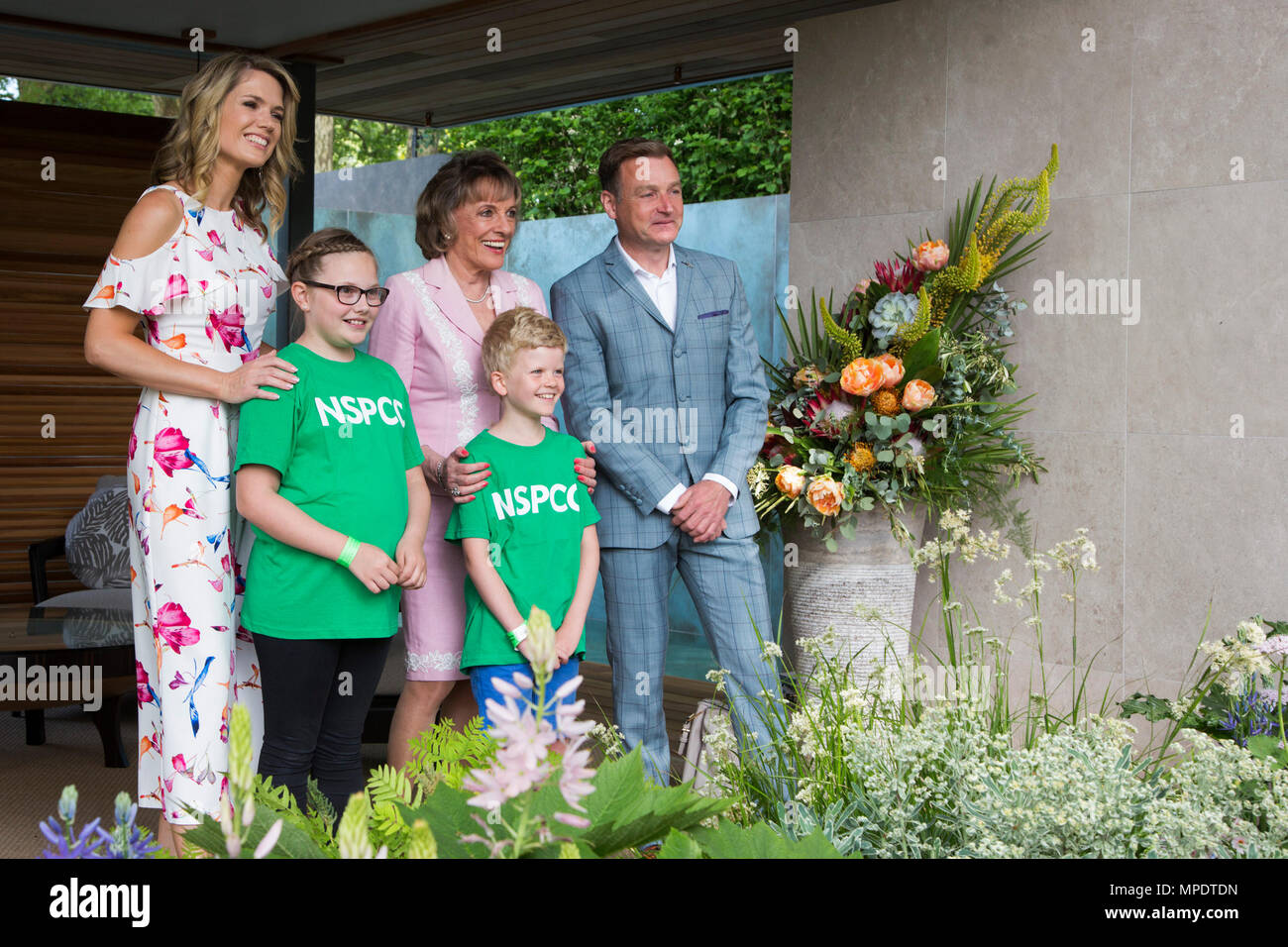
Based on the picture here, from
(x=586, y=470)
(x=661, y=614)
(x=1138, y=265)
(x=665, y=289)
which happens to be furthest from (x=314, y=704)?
(x=1138, y=265)

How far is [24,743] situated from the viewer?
4.55 m

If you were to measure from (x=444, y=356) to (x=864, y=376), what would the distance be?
4.11ft

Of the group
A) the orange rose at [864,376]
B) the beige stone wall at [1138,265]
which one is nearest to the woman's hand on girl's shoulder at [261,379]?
the orange rose at [864,376]

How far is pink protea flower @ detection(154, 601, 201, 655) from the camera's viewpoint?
2.19 m

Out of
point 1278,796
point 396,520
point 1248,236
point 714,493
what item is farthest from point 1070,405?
point 1278,796

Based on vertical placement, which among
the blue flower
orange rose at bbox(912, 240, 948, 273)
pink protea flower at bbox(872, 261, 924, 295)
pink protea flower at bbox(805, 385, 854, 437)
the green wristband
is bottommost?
the blue flower

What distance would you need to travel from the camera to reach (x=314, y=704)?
2.22 metres

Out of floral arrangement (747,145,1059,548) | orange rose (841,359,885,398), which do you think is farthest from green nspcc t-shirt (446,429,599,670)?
orange rose (841,359,885,398)

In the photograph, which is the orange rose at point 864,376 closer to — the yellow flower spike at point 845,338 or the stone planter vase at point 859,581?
the yellow flower spike at point 845,338

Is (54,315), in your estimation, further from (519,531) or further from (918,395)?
(918,395)

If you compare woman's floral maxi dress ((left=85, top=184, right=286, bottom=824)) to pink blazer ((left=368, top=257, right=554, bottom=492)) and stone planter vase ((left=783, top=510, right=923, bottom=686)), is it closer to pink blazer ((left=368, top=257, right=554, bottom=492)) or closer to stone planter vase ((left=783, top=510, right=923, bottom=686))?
pink blazer ((left=368, top=257, right=554, bottom=492))

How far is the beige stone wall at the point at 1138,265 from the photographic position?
3129mm

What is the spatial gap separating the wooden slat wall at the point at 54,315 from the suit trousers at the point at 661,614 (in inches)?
141

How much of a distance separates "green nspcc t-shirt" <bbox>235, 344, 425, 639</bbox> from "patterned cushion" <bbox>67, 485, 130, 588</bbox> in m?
3.22
